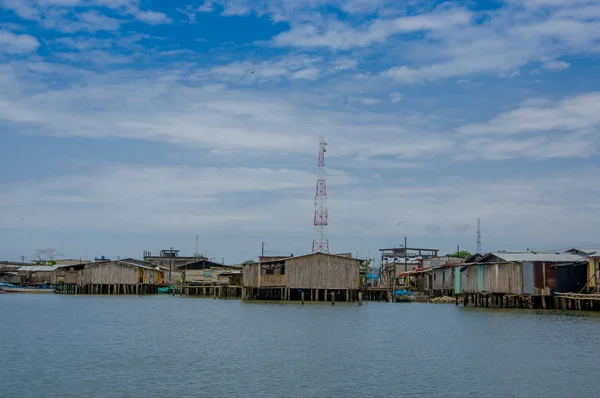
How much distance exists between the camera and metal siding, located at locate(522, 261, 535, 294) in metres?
53.3

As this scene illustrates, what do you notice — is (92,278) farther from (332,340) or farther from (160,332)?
(332,340)

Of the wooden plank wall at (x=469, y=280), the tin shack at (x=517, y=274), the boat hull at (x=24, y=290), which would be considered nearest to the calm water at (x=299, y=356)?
the tin shack at (x=517, y=274)

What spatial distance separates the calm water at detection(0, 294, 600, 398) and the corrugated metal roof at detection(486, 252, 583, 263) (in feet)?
16.5

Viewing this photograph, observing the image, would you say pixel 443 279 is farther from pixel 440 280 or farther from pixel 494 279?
pixel 494 279

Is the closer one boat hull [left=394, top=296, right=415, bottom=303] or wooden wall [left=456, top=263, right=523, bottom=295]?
wooden wall [left=456, top=263, right=523, bottom=295]

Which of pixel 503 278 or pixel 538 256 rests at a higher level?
pixel 538 256

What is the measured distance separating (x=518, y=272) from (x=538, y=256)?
9.86 feet

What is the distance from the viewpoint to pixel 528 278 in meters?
53.4

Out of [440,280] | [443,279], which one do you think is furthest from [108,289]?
[443,279]

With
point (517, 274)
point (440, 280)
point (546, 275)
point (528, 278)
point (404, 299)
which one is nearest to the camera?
point (546, 275)

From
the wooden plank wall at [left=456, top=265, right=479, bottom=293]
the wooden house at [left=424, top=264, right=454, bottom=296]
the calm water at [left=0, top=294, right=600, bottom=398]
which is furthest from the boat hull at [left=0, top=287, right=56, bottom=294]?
the wooden plank wall at [left=456, top=265, right=479, bottom=293]

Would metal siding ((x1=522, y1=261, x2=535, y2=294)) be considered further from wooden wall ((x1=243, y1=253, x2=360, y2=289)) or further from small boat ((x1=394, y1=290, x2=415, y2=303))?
small boat ((x1=394, y1=290, x2=415, y2=303))

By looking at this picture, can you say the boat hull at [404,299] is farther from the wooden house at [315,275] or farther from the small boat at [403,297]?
the wooden house at [315,275]

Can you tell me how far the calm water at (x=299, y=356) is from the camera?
74.1 feet
